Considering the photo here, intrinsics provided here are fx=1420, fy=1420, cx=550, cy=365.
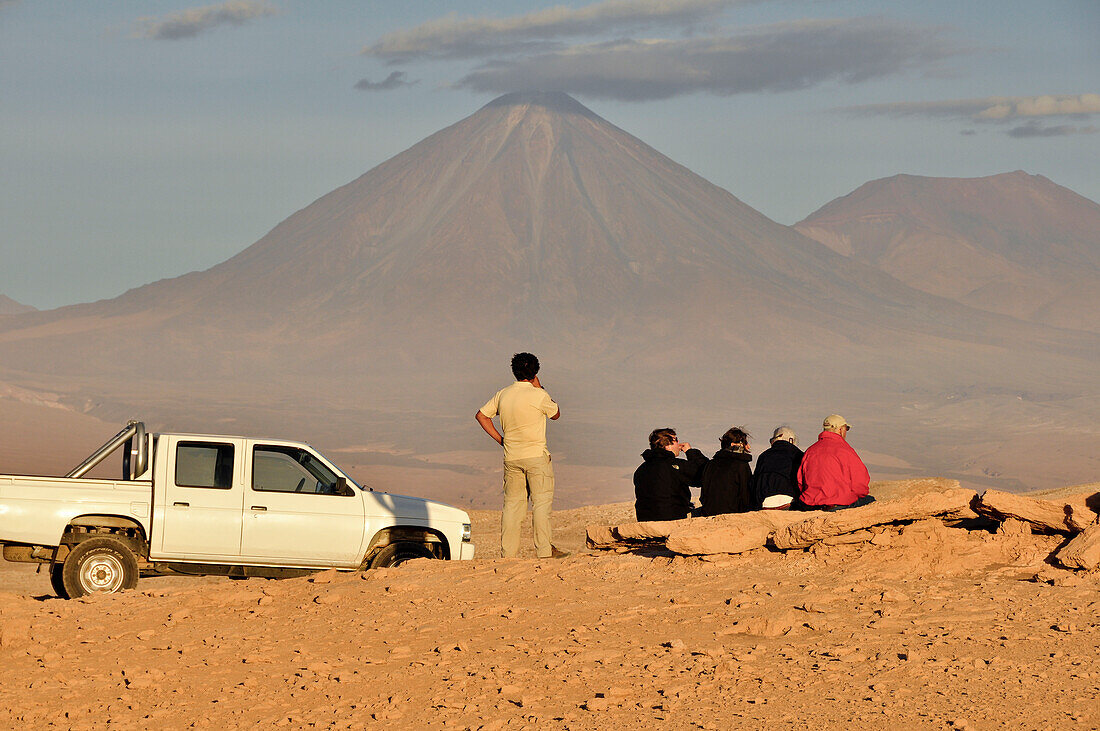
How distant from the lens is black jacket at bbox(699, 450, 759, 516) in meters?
10.3

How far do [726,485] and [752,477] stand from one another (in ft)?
0.91

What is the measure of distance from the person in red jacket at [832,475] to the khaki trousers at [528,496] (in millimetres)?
1825

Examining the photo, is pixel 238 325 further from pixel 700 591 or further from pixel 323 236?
pixel 700 591

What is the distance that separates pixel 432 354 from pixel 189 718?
457ft

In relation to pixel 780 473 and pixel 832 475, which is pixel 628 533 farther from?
pixel 832 475

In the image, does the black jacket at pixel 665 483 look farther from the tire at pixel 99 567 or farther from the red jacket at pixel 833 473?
the tire at pixel 99 567

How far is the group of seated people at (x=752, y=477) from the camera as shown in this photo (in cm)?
963

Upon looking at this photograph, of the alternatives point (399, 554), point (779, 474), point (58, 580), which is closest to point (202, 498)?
point (58, 580)

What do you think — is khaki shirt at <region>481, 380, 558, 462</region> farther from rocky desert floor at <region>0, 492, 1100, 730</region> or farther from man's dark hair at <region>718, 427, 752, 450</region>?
man's dark hair at <region>718, 427, 752, 450</region>

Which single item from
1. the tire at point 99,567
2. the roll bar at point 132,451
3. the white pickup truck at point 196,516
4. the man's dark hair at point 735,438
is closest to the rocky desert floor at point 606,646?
the tire at point 99,567

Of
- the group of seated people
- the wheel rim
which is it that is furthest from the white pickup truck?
the group of seated people

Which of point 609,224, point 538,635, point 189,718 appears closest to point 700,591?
point 538,635

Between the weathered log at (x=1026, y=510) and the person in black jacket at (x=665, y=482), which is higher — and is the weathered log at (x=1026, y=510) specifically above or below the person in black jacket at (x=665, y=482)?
below

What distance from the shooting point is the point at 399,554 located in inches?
422
